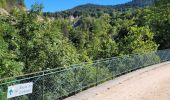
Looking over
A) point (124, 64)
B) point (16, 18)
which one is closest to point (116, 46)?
point (124, 64)

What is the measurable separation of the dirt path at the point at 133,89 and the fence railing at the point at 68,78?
0.37 m

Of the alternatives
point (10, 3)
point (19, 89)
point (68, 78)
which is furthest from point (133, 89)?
point (10, 3)

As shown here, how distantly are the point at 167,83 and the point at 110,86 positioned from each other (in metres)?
3.71

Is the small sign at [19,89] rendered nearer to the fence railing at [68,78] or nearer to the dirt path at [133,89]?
the fence railing at [68,78]

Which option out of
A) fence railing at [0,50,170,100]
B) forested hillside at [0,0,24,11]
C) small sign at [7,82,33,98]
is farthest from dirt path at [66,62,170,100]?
forested hillside at [0,0,24,11]

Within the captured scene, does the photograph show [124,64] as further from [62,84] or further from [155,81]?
[62,84]

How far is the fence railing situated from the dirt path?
0.37m

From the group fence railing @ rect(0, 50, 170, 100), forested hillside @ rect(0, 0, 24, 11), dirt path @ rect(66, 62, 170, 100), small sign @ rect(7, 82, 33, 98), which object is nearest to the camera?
small sign @ rect(7, 82, 33, 98)

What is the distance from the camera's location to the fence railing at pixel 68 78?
12558mm

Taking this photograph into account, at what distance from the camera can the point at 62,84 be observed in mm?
14625

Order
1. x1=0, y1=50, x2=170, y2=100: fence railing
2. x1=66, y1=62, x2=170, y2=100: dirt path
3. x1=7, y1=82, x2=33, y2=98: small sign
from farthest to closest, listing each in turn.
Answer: x1=66, y1=62, x2=170, y2=100: dirt path, x1=0, y1=50, x2=170, y2=100: fence railing, x1=7, y1=82, x2=33, y2=98: small sign

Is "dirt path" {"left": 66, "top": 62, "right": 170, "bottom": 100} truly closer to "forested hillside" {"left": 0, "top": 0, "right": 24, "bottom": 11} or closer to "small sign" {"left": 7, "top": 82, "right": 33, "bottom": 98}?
"small sign" {"left": 7, "top": 82, "right": 33, "bottom": 98}

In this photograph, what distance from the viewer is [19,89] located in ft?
38.4

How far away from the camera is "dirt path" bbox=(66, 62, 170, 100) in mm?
15633
